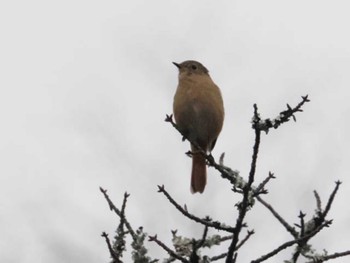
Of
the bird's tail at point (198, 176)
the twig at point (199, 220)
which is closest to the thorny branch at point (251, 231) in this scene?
the twig at point (199, 220)

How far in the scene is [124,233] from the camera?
2883 mm

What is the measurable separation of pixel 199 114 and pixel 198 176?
66 cm

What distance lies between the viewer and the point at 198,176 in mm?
6129

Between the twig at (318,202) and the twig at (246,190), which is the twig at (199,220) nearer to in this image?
the twig at (246,190)

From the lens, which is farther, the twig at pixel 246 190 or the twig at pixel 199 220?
the twig at pixel 199 220

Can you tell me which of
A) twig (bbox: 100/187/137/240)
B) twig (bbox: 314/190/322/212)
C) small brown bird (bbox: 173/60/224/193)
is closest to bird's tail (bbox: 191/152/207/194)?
small brown bird (bbox: 173/60/224/193)

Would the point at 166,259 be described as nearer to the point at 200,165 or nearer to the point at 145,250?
the point at 145,250

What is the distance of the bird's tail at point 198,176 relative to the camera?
6000 millimetres

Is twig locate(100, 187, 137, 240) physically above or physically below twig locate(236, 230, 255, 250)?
above

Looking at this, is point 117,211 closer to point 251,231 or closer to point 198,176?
point 251,231

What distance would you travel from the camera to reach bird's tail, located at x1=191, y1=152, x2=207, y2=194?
6.00 metres

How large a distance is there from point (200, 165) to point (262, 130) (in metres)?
3.55

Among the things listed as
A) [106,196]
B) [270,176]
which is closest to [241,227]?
[270,176]

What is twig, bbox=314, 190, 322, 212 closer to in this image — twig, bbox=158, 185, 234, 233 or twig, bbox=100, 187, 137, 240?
twig, bbox=158, 185, 234, 233
